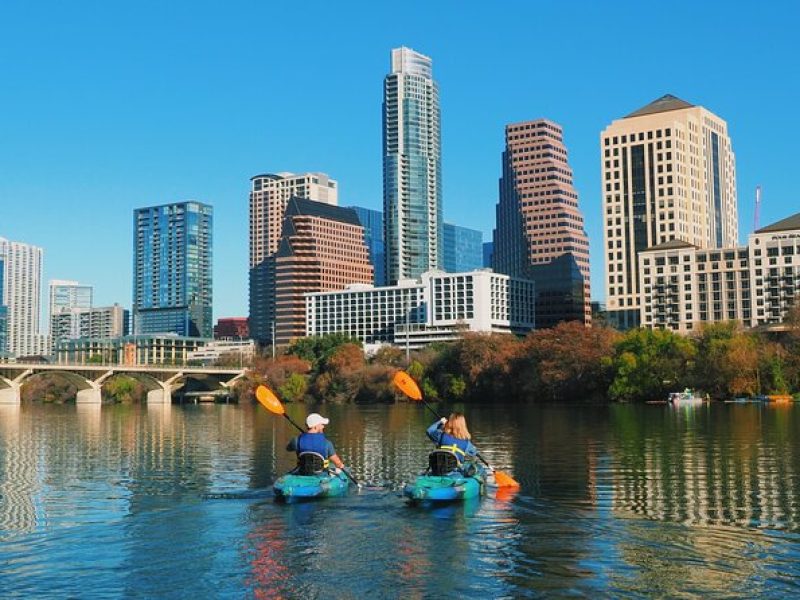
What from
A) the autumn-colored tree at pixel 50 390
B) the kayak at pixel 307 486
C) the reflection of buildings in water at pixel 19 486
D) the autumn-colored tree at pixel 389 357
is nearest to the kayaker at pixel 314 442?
the kayak at pixel 307 486

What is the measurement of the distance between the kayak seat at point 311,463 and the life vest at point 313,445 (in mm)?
83

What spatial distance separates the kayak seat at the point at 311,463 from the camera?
2781 cm

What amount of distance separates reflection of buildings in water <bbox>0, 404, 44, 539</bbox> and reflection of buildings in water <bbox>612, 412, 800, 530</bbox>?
16.3 meters

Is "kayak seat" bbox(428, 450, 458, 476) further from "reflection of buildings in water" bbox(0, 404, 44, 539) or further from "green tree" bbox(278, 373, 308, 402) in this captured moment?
"green tree" bbox(278, 373, 308, 402)

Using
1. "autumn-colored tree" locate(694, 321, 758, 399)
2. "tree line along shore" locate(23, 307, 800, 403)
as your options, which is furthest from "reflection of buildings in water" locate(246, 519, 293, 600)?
"tree line along shore" locate(23, 307, 800, 403)

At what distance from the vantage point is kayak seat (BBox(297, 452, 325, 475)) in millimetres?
27812

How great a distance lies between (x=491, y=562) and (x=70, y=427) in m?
64.1

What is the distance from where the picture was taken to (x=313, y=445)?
27828 mm

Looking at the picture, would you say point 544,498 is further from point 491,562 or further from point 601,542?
point 491,562

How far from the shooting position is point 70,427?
252 feet

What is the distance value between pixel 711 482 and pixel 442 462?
1047 centimetres

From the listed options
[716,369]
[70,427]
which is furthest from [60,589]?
[716,369]

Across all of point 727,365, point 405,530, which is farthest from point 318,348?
point 405,530

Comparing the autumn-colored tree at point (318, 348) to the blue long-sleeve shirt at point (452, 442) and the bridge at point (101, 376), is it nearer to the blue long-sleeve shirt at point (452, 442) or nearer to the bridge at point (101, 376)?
the bridge at point (101, 376)
